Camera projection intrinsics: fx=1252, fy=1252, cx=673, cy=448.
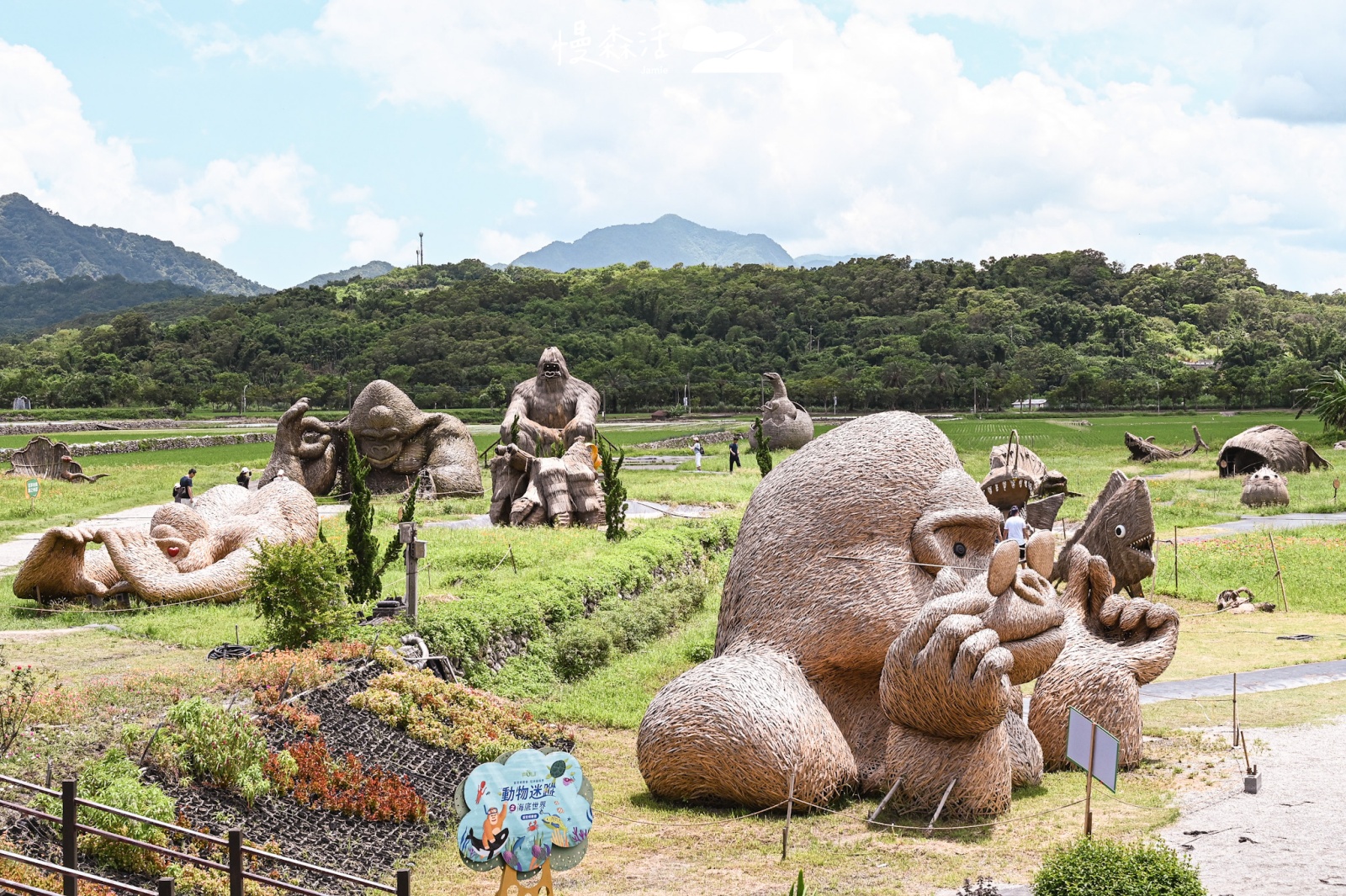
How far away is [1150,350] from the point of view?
94625 mm

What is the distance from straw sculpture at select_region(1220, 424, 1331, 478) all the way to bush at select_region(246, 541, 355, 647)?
30.9 m

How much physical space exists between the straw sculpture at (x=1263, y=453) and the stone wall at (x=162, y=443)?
3019cm

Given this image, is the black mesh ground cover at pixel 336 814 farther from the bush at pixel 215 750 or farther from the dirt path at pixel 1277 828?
the dirt path at pixel 1277 828

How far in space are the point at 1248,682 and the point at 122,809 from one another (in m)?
11.1

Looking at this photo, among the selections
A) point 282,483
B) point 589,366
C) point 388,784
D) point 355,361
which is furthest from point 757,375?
point 388,784

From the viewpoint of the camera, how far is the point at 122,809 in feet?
23.1

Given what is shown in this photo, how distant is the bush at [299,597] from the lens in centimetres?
1134

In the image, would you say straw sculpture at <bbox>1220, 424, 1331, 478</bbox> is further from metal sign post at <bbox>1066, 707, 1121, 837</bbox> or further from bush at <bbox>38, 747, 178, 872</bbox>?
bush at <bbox>38, 747, 178, 872</bbox>

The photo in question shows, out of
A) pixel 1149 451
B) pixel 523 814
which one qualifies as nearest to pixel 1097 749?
pixel 523 814

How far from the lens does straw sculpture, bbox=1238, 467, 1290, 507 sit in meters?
29.1

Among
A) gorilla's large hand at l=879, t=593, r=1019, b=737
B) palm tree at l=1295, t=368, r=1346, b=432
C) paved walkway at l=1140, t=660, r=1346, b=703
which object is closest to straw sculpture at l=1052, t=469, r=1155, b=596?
paved walkway at l=1140, t=660, r=1346, b=703

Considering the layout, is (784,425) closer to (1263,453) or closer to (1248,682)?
(1263,453)

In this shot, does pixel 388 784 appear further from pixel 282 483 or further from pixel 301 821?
pixel 282 483

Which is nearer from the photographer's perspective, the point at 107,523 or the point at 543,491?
the point at 543,491
